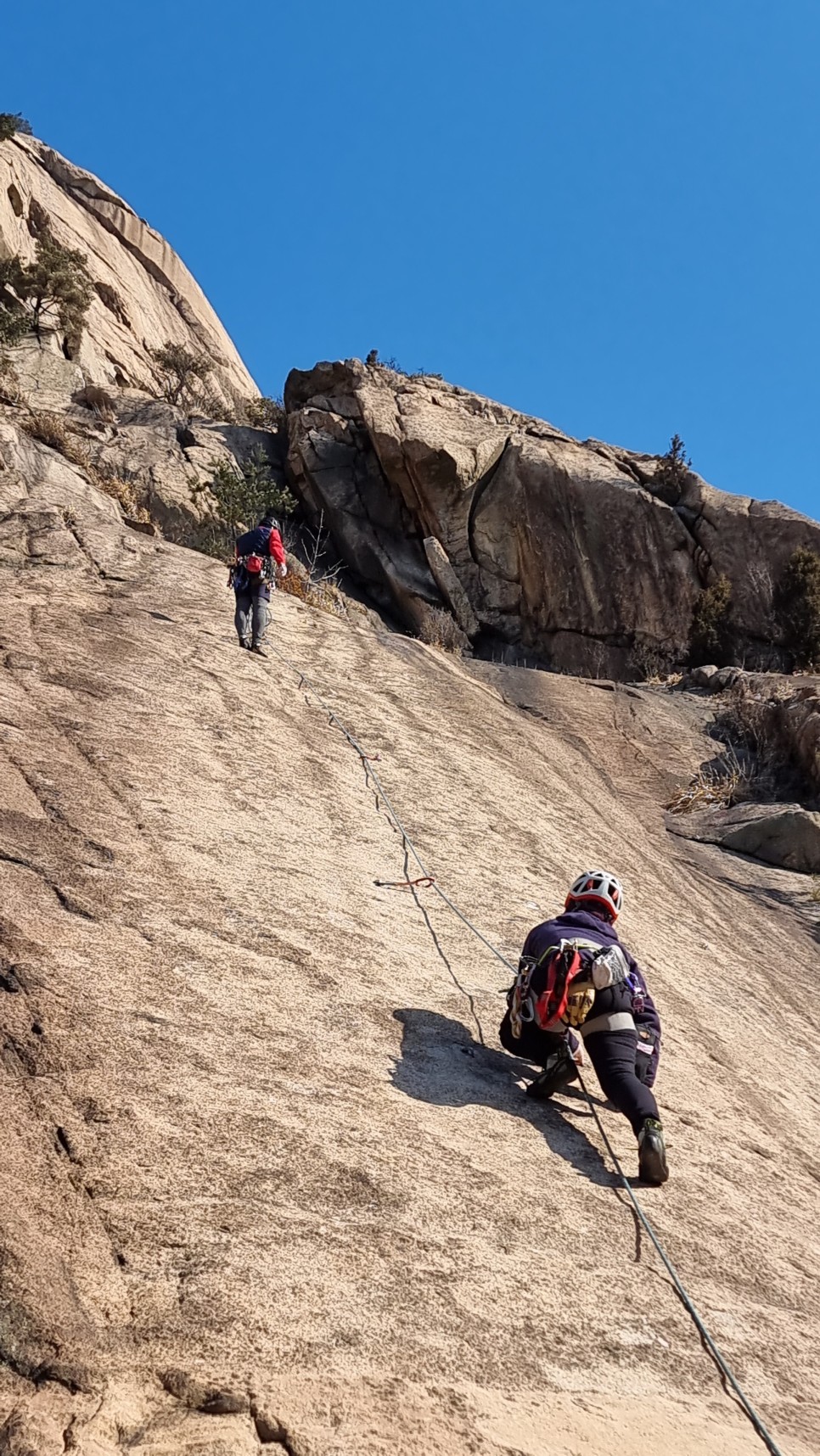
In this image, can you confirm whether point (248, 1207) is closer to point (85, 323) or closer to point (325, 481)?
point (325, 481)

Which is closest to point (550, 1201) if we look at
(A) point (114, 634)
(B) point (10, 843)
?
(B) point (10, 843)

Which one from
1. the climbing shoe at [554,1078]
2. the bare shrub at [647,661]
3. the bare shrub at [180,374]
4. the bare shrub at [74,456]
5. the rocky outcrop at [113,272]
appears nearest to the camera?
the climbing shoe at [554,1078]

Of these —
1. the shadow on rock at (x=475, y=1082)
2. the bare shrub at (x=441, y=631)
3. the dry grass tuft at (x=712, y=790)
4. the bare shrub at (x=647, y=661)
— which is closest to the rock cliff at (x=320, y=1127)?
the shadow on rock at (x=475, y=1082)

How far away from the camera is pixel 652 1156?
4.56 metres

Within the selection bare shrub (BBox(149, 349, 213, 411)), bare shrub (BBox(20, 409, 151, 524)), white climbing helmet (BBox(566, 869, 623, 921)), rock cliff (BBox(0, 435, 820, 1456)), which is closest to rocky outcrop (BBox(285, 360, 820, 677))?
bare shrub (BBox(20, 409, 151, 524))

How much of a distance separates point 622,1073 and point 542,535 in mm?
18448

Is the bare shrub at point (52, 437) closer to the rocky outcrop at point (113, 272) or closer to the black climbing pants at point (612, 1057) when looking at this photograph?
the rocky outcrop at point (113, 272)

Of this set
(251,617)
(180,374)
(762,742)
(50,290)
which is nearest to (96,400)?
(50,290)

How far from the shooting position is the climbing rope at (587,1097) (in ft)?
11.1

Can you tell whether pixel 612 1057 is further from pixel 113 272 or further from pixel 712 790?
Answer: pixel 113 272

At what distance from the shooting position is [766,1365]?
12.2 feet

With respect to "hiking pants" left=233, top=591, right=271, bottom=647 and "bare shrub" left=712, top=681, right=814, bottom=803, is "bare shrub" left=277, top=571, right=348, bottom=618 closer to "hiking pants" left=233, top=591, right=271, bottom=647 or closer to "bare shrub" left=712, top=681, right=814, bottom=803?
"hiking pants" left=233, top=591, right=271, bottom=647

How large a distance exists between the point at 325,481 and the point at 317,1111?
20.8m

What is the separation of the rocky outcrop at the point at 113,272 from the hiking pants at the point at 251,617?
1802 cm
